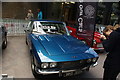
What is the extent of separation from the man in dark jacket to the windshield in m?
2.62

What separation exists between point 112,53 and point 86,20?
13.2ft

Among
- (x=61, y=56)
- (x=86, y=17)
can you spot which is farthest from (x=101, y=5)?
(x=61, y=56)

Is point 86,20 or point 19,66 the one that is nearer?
point 19,66

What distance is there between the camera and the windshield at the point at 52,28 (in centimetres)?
507

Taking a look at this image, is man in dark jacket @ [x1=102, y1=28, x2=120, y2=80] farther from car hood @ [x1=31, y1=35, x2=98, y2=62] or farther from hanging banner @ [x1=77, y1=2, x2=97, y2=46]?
hanging banner @ [x1=77, y1=2, x2=97, y2=46]

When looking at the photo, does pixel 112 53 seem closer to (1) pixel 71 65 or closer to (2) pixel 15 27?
(1) pixel 71 65

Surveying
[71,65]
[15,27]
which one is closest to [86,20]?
[71,65]

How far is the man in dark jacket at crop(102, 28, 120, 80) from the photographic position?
256cm

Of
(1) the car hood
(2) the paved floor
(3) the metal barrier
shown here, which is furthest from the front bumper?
(3) the metal barrier

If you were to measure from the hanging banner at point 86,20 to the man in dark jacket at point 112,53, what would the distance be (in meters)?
3.59

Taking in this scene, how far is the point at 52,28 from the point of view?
5.18 metres

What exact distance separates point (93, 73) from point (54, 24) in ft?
7.57

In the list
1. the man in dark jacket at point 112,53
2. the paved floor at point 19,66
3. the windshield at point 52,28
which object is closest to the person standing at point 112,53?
the man in dark jacket at point 112,53

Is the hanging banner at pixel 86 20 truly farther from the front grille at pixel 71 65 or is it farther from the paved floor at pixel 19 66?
the front grille at pixel 71 65
